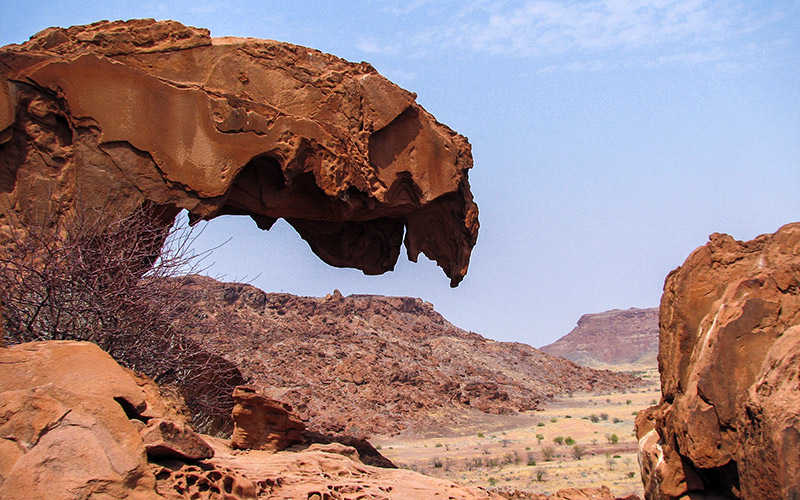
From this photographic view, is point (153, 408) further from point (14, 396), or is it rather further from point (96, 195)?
point (96, 195)

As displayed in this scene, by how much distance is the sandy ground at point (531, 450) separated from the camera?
13844 mm

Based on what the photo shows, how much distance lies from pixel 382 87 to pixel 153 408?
5745 mm

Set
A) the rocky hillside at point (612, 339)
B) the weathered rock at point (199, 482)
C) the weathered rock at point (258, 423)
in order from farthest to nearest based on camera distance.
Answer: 1. the rocky hillside at point (612, 339)
2. the weathered rock at point (258, 423)
3. the weathered rock at point (199, 482)

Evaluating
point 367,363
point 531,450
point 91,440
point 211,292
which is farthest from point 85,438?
point 367,363

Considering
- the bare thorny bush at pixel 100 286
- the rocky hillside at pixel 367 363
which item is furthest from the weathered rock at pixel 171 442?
the rocky hillside at pixel 367 363

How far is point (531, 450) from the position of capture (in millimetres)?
19156

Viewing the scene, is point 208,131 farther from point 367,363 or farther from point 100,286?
point 367,363

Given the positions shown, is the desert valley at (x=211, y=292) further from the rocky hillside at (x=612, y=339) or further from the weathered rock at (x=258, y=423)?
the rocky hillside at (x=612, y=339)

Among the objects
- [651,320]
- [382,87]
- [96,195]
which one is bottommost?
[96,195]

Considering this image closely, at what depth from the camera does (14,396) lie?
3.80 m

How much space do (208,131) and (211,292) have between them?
8.66 feet

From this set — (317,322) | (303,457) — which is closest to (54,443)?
(303,457)

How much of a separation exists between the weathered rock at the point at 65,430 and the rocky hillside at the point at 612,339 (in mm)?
84935

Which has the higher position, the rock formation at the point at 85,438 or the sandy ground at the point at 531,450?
the rock formation at the point at 85,438
